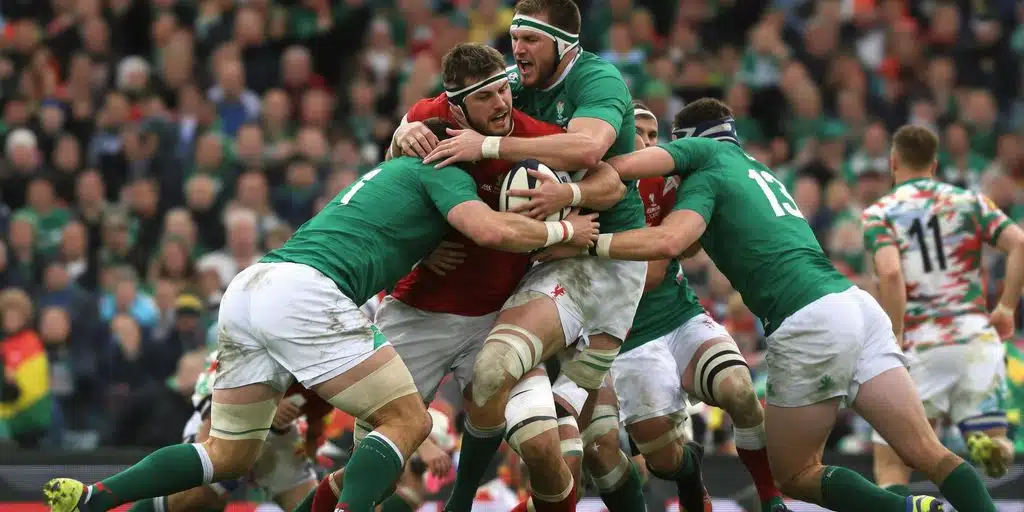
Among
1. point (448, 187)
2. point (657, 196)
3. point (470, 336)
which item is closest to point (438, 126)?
point (448, 187)

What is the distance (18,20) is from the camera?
1563cm

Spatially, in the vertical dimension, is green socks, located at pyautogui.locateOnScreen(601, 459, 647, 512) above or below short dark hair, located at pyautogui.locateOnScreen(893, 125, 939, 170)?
below

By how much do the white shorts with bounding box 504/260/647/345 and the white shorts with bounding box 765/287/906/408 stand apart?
0.72m

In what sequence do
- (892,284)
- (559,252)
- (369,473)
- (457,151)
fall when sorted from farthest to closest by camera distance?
1. (892,284)
2. (559,252)
3. (457,151)
4. (369,473)

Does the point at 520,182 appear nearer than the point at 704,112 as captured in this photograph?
Yes

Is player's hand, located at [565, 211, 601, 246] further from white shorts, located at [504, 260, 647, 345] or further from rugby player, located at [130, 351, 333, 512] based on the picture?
rugby player, located at [130, 351, 333, 512]

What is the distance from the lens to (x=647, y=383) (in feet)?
25.6

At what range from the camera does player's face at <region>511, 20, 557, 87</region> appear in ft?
24.1

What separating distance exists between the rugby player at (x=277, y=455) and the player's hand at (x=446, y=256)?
1.03 meters

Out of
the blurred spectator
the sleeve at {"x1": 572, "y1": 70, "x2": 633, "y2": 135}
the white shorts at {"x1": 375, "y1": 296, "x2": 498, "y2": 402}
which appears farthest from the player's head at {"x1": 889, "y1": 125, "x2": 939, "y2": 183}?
the blurred spectator

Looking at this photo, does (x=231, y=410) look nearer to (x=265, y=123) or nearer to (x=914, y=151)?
(x=914, y=151)

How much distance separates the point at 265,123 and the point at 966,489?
30.0 feet

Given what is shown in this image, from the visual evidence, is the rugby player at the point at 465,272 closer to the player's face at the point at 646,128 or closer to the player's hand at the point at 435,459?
the player's hand at the point at 435,459

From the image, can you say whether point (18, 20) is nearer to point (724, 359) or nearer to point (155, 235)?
point (155, 235)
